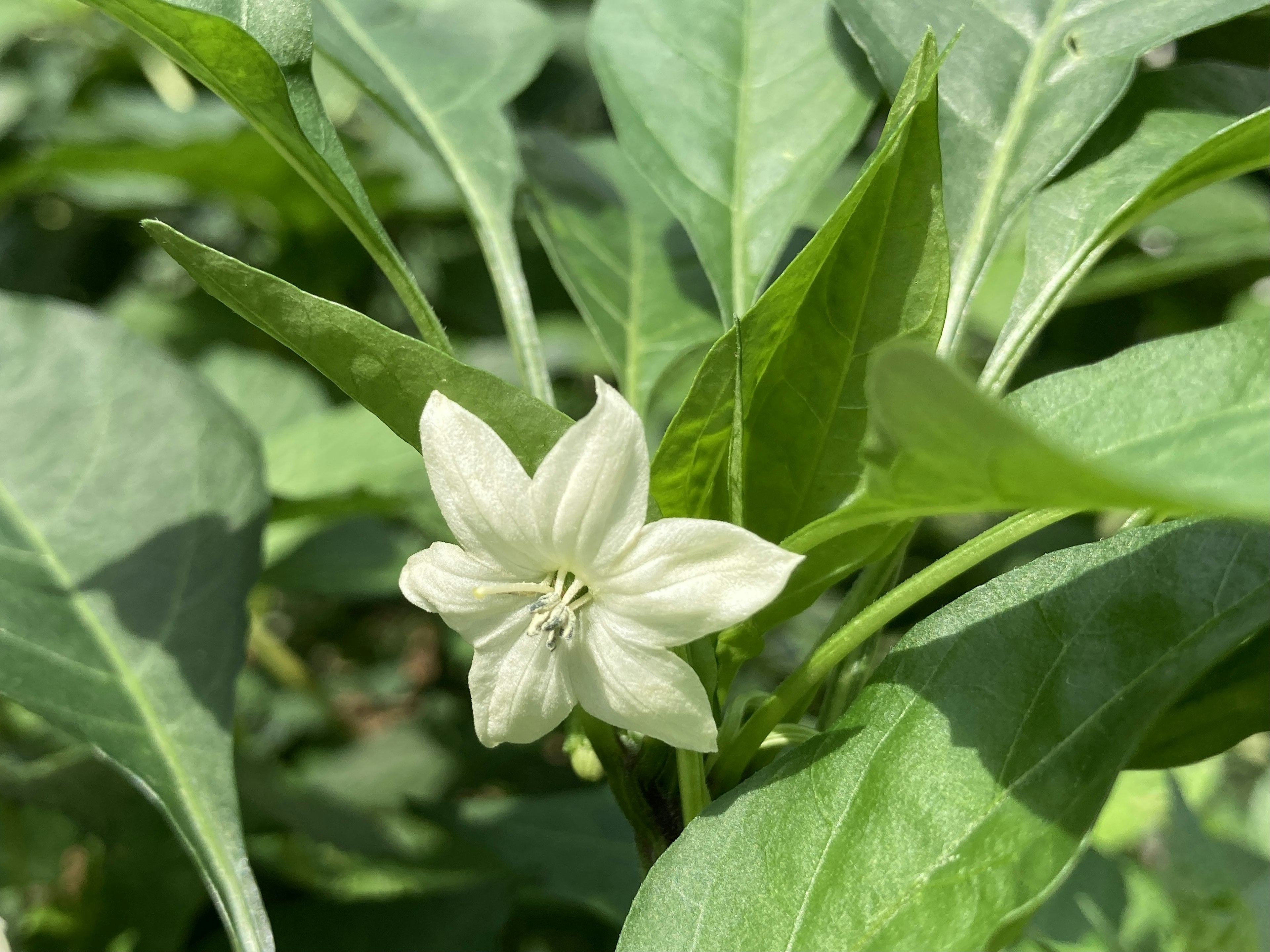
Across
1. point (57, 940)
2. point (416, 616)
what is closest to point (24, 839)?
point (57, 940)

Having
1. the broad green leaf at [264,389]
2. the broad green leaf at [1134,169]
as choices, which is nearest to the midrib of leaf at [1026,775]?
the broad green leaf at [1134,169]

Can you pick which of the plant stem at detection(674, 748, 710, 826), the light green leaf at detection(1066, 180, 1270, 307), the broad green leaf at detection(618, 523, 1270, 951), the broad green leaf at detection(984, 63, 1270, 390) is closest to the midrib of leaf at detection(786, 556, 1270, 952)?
the broad green leaf at detection(618, 523, 1270, 951)

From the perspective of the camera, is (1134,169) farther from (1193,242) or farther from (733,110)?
(1193,242)

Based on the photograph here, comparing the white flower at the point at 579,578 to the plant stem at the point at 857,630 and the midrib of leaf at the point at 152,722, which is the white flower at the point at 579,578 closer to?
the plant stem at the point at 857,630

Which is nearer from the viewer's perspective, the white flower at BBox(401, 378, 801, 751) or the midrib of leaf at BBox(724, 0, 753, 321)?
the white flower at BBox(401, 378, 801, 751)

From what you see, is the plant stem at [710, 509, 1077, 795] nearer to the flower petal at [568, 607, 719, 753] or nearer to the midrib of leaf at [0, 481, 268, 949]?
the flower petal at [568, 607, 719, 753]

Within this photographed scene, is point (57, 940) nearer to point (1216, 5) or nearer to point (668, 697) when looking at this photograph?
point (668, 697)
